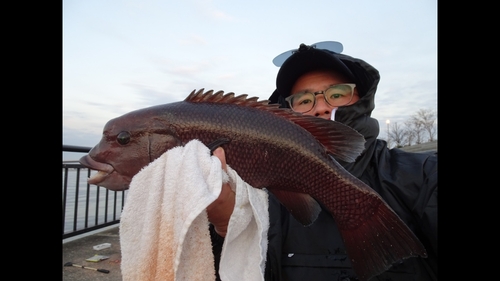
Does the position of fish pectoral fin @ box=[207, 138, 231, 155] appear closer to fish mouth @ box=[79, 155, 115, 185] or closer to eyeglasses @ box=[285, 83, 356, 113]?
fish mouth @ box=[79, 155, 115, 185]

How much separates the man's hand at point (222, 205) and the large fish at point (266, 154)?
0.14ft

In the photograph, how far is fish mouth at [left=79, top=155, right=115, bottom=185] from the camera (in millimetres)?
1604

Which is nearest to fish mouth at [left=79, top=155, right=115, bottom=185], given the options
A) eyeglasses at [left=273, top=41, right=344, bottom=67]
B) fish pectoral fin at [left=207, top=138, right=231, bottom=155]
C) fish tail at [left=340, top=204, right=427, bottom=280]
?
fish pectoral fin at [left=207, top=138, right=231, bottom=155]

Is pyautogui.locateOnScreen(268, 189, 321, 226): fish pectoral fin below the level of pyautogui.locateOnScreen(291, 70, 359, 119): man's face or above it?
below

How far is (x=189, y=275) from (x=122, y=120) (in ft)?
2.85

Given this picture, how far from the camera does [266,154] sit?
161cm

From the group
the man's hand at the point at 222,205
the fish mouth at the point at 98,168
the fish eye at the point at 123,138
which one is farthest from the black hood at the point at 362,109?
the fish mouth at the point at 98,168

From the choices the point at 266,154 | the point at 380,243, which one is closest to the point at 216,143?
the point at 266,154

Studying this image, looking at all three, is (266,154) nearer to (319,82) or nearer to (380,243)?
(380,243)

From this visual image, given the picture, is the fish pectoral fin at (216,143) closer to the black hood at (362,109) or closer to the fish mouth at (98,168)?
the fish mouth at (98,168)

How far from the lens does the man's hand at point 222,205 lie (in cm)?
157

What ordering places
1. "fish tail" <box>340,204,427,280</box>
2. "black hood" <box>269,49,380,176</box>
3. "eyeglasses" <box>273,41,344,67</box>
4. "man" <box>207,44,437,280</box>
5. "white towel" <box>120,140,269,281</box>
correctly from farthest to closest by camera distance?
"eyeglasses" <box>273,41,344,67</box>, "black hood" <box>269,49,380,176</box>, "man" <box>207,44,437,280</box>, "fish tail" <box>340,204,427,280</box>, "white towel" <box>120,140,269,281</box>
